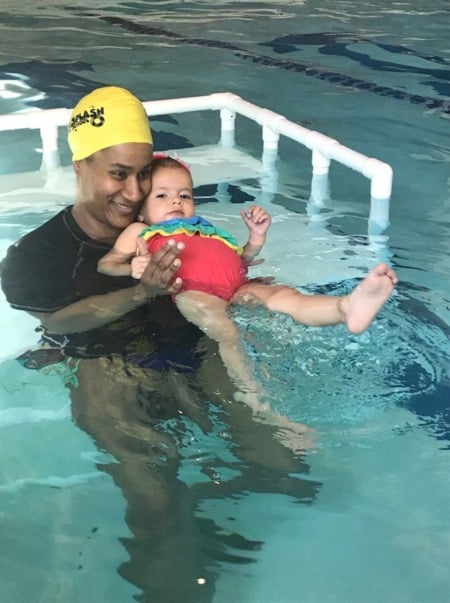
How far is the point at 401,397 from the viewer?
2.72 meters

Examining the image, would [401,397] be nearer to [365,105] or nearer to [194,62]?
[365,105]

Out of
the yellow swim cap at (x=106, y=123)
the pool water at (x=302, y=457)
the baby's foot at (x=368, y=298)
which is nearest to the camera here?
the pool water at (x=302, y=457)

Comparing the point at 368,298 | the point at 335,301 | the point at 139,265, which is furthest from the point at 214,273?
the point at 368,298

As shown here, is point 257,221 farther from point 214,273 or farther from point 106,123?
point 106,123

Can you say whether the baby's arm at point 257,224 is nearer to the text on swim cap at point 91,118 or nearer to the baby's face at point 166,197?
the baby's face at point 166,197

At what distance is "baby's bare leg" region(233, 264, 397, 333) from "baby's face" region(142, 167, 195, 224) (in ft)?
1.50

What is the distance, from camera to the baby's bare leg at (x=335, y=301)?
233 centimetres

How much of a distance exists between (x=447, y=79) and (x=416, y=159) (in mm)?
2525

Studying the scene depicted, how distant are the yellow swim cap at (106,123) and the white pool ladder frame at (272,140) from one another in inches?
63.4

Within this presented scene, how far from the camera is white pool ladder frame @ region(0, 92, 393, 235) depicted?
437 cm

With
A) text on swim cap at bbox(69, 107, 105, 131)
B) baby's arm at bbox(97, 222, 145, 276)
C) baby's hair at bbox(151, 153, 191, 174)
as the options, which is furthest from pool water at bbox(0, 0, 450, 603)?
text on swim cap at bbox(69, 107, 105, 131)

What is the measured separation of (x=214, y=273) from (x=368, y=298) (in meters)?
0.65

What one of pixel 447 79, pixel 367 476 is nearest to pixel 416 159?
pixel 447 79

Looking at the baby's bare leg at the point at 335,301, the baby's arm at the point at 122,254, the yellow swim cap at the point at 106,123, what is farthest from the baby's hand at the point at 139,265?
the yellow swim cap at the point at 106,123
